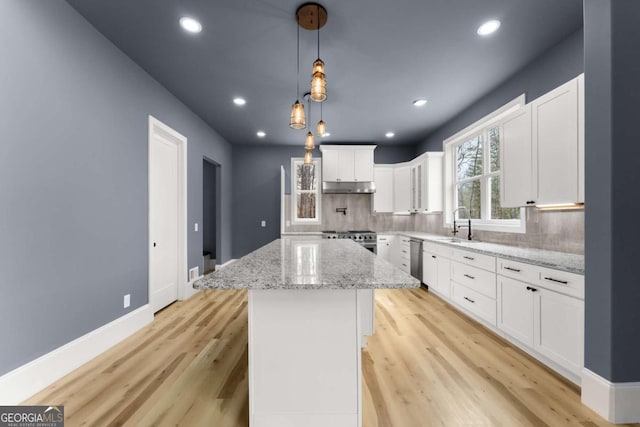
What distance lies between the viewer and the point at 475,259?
2945mm

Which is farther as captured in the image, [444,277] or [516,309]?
[444,277]

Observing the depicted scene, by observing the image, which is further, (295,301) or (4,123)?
(4,123)

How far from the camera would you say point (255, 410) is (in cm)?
139

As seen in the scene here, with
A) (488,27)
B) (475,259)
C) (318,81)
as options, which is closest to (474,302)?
(475,259)

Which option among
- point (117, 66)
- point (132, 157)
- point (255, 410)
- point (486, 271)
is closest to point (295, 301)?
point (255, 410)

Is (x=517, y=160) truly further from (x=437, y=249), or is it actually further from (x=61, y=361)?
(x=61, y=361)

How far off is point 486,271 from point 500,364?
87 cm

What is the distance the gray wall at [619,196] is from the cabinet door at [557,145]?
468 mm

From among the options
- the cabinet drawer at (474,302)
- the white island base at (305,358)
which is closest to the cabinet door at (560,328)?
the cabinet drawer at (474,302)

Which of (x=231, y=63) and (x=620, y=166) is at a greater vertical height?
(x=231, y=63)

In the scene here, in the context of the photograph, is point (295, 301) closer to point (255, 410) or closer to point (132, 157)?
point (255, 410)

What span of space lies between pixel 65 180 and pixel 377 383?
271cm

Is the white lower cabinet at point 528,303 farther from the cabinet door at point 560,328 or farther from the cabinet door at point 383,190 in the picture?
the cabinet door at point 383,190

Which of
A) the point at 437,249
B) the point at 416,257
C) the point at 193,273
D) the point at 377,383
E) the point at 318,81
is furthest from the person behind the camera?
the point at 416,257
